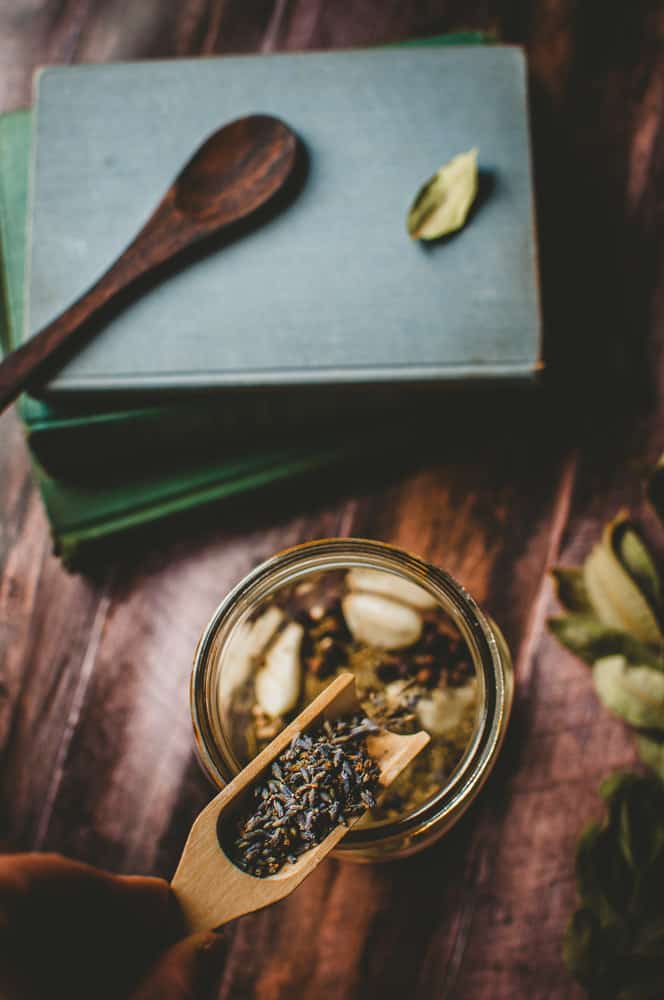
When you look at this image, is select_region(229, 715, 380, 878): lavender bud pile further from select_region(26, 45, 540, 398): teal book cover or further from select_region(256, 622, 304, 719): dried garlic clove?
select_region(26, 45, 540, 398): teal book cover

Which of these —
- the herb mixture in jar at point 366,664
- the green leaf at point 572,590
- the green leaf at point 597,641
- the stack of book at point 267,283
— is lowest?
the green leaf at point 597,641

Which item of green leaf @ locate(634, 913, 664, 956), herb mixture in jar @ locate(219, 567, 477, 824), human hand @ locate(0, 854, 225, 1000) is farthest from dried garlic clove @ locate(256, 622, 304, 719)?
green leaf @ locate(634, 913, 664, 956)

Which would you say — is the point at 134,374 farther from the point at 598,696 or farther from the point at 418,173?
the point at 598,696

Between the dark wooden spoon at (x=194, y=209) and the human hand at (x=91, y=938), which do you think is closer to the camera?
the human hand at (x=91, y=938)

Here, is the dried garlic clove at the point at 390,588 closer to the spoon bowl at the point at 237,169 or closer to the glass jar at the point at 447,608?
the glass jar at the point at 447,608

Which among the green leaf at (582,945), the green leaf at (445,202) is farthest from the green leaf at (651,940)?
the green leaf at (445,202)

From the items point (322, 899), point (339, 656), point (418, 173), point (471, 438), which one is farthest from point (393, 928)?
point (418, 173)

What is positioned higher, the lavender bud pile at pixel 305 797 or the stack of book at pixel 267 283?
the stack of book at pixel 267 283
